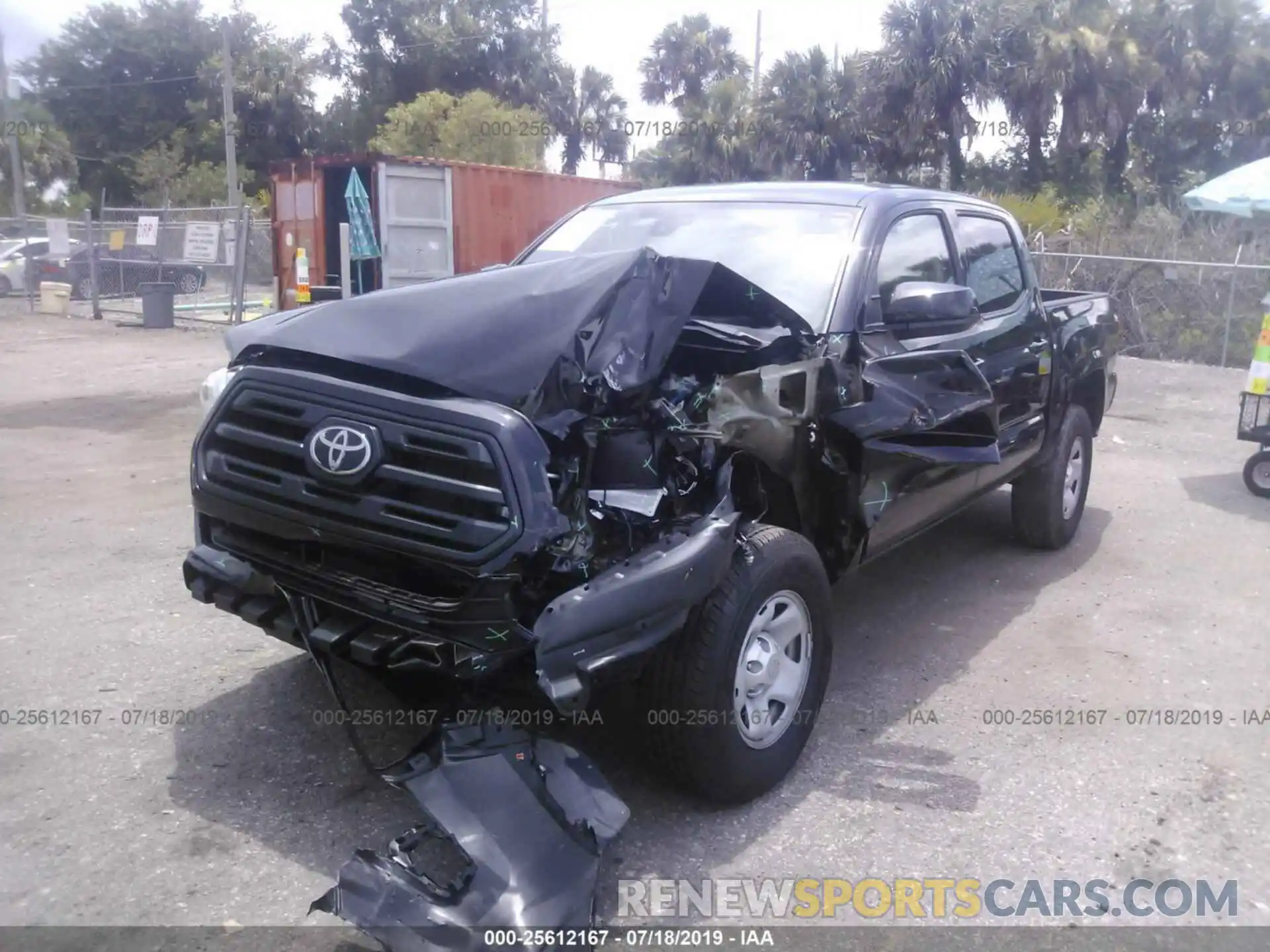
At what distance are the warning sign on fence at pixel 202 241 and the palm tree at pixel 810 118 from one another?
17429 mm

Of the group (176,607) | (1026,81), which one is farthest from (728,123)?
(176,607)

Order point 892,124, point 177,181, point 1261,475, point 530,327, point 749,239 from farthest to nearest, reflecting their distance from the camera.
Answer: point 177,181, point 892,124, point 1261,475, point 749,239, point 530,327

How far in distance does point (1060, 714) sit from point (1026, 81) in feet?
88.1

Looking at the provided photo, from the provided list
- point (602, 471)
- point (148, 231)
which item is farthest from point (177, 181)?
point (602, 471)

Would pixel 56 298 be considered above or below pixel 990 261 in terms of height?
below

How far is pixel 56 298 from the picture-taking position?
20.3 m

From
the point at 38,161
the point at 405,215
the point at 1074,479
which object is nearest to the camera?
the point at 1074,479

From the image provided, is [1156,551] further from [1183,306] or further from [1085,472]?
[1183,306]

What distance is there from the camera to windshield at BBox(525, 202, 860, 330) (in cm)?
424

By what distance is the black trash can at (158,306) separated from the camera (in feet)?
57.3

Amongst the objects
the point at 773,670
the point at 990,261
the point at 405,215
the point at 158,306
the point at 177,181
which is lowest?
the point at 773,670

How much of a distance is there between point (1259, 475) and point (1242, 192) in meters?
3.21

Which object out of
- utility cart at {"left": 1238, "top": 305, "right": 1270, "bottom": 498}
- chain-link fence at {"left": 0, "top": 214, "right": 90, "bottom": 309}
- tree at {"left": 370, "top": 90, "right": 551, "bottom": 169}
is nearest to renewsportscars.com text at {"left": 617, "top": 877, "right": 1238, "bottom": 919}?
utility cart at {"left": 1238, "top": 305, "right": 1270, "bottom": 498}

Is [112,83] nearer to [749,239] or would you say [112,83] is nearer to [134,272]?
[134,272]
